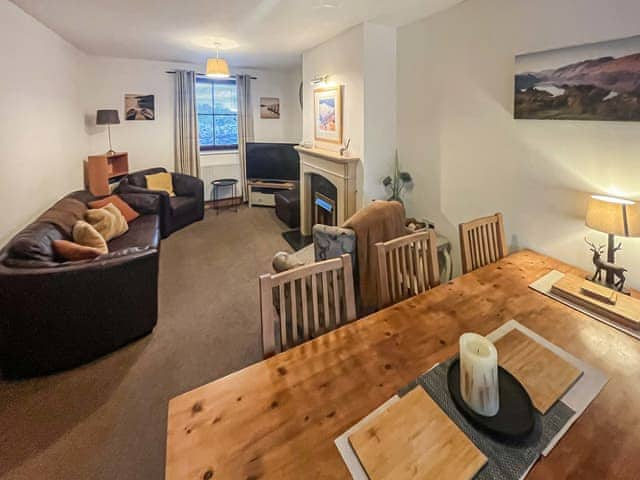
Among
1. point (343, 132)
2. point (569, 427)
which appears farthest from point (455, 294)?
point (343, 132)

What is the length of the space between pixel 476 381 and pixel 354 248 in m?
1.57

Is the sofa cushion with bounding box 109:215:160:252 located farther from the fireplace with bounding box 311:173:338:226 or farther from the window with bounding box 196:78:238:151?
the window with bounding box 196:78:238:151

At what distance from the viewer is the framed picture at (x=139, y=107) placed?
18.8ft

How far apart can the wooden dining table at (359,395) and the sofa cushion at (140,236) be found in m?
2.60

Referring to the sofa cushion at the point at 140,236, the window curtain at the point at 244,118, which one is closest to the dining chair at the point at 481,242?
the sofa cushion at the point at 140,236

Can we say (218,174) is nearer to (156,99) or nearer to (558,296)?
(156,99)

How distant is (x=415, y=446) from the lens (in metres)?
0.88

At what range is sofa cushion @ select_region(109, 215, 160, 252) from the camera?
11.8 feet

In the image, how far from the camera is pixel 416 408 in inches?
39.2

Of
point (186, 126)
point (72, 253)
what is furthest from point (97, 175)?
point (72, 253)

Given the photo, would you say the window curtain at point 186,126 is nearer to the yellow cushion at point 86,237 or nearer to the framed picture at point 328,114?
the framed picture at point 328,114

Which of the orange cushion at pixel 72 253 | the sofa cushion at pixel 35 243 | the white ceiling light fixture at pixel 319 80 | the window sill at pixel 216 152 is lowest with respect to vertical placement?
the orange cushion at pixel 72 253

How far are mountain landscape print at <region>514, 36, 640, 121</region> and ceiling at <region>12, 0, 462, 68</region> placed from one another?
3.37 feet

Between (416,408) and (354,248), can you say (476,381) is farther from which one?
(354,248)
